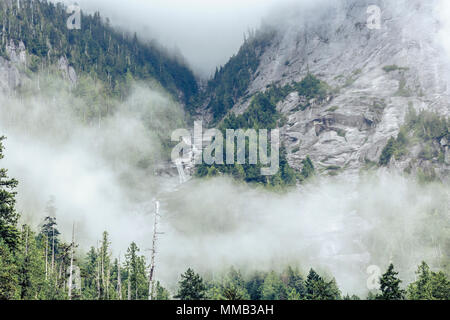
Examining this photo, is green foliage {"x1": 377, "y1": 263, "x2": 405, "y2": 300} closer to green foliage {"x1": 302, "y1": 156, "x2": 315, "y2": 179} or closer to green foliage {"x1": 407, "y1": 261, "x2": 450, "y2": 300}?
green foliage {"x1": 407, "y1": 261, "x2": 450, "y2": 300}

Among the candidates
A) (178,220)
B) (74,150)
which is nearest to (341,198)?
(178,220)

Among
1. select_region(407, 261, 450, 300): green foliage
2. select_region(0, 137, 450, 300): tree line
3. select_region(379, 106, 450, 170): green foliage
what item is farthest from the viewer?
select_region(379, 106, 450, 170): green foliage

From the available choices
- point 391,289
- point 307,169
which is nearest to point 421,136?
point 307,169

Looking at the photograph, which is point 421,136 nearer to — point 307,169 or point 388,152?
point 388,152

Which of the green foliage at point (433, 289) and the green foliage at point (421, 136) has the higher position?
the green foliage at point (421, 136)

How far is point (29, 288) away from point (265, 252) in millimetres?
87810

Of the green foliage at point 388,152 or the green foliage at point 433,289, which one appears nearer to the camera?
the green foliage at point 433,289

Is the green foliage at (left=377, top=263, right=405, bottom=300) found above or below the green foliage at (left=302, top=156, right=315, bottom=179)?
below

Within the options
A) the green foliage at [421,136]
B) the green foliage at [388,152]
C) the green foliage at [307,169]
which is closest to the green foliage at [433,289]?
the green foliage at [421,136]

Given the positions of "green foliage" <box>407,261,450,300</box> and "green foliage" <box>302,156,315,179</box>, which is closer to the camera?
"green foliage" <box>407,261,450,300</box>

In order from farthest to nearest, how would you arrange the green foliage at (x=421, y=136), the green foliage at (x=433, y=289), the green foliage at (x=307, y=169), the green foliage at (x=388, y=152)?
1. the green foliage at (x=307, y=169)
2. the green foliage at (x=388, y=152)
3. the green foliage at (x=421, y=136)
4. the green foliage at (x=433, y=289)

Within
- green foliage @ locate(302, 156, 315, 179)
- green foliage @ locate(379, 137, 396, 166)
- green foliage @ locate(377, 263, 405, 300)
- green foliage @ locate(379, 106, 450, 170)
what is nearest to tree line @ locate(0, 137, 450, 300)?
green foliage @ locate(377, 263, 405, 300)

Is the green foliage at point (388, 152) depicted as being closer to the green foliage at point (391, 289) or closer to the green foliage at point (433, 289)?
the green foliage at point (433, 289)

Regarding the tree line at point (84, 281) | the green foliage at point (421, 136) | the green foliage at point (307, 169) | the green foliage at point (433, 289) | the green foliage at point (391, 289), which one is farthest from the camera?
the green foliage at point (307, 169)
